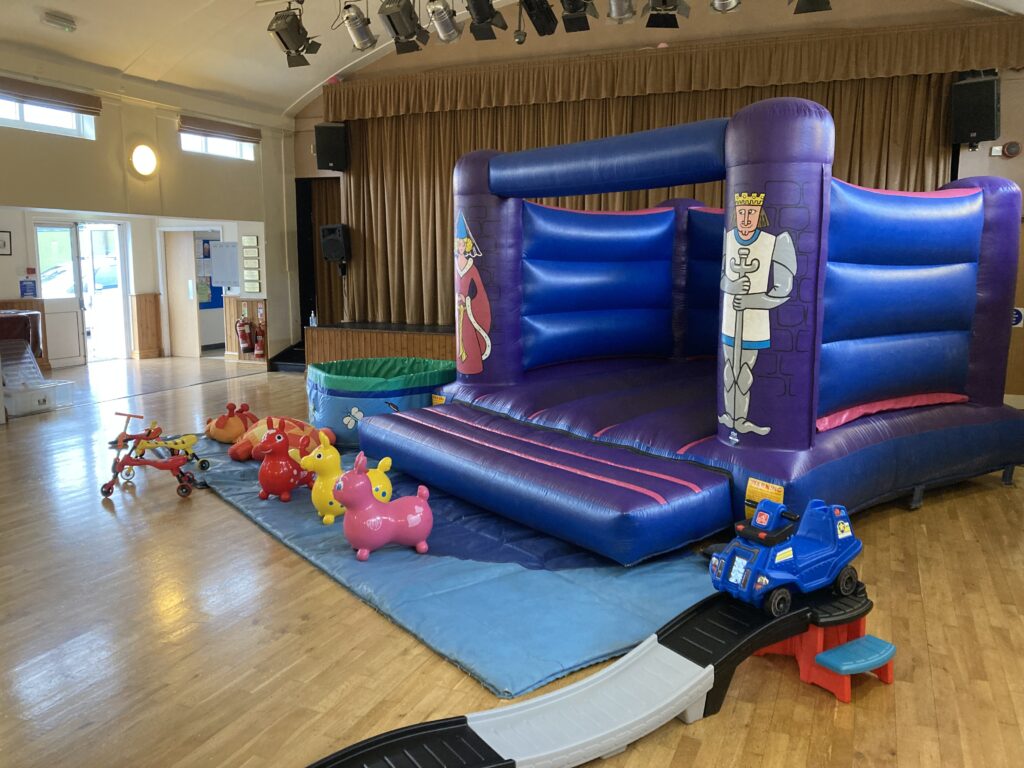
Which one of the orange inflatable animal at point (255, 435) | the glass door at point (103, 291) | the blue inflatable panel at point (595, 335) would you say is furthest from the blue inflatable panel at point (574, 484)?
the glass door at point (103, 291)

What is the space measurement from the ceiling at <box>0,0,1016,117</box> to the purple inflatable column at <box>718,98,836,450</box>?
4.31 metres

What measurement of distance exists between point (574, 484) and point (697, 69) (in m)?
5.22

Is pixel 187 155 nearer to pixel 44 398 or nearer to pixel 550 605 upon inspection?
pixel 44 398

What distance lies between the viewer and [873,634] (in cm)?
271

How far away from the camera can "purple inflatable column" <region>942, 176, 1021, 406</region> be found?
13.8 ft

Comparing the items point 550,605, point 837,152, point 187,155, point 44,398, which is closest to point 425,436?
point 550,605

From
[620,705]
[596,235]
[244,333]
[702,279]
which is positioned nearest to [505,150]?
[596,235]

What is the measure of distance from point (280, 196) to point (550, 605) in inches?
302

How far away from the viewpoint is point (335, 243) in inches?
354

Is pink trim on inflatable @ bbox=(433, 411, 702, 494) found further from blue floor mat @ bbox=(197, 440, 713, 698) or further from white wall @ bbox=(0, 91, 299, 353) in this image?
white wall @ bbox=(0, 91, 299, 353)

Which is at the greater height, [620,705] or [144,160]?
[144,160]

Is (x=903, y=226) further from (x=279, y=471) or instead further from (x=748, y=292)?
(x=279, y=471)

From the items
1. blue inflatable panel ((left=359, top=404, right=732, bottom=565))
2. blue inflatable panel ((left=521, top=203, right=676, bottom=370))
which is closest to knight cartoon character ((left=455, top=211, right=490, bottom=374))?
blue inflatable panel ((left=521, top=203, right=676, bottom=370))

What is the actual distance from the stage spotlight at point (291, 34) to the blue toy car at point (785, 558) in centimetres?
523
